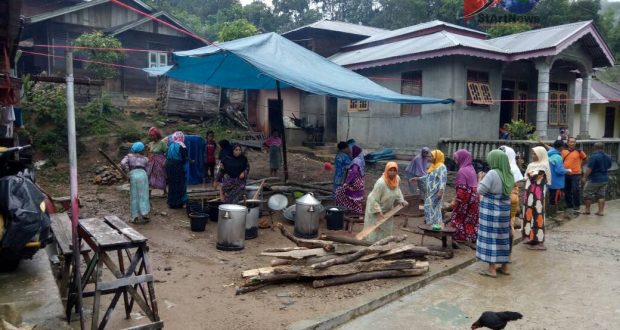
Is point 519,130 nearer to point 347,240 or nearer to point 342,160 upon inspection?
point 342,160

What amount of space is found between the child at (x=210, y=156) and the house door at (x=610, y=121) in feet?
66.9

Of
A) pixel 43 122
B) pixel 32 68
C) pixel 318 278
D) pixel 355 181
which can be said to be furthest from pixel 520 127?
pixel 32 68

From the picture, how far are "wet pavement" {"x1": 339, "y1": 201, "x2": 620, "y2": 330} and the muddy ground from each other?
0.42 m

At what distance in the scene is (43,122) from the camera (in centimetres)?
1448

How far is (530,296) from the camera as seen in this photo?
5484 millimetres

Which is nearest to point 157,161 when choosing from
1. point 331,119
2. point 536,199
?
point 536,199

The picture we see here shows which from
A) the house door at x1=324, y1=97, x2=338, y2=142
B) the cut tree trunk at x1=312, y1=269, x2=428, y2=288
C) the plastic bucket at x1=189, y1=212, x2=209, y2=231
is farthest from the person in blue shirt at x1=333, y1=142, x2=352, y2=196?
the house door at x1=324, y1=97, x2=338, y2=142

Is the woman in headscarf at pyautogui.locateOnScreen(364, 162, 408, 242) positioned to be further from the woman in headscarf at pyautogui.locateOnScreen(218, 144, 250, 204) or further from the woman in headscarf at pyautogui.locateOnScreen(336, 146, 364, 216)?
the woman in headscarf at pyautogui.locateOnScreen(218, 144, 250, 204)

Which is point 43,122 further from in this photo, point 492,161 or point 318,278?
point 492,161

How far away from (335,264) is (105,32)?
17.6 metres

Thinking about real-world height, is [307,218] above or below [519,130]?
below

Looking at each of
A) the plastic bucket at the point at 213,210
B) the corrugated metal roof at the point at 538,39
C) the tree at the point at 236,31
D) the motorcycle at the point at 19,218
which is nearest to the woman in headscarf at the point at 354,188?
the plastic bucket at the point at 213,210

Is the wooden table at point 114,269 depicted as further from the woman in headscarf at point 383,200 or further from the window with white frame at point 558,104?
the window with white frame at point 558,104

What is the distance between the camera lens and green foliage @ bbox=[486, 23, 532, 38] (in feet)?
74.9
